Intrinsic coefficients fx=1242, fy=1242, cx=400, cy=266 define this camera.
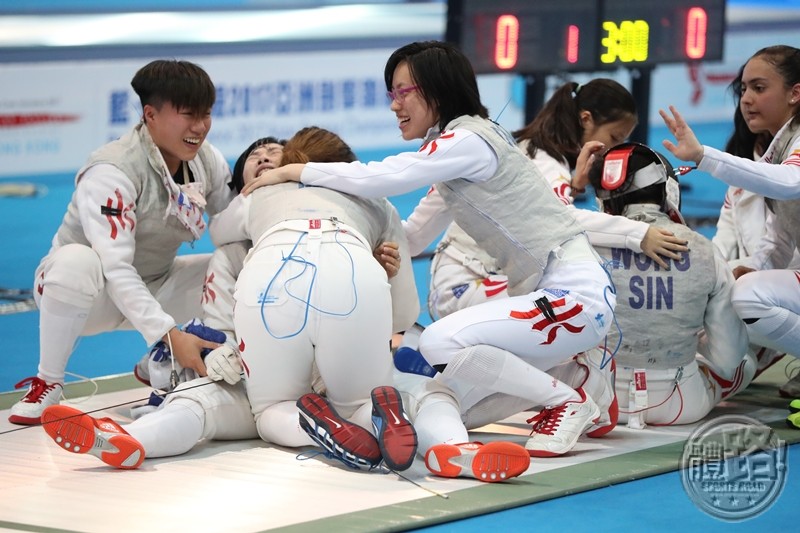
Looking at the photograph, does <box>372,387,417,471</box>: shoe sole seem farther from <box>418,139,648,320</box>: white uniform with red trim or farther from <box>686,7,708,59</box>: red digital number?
<box>686,7,708,59</box>: red digital number

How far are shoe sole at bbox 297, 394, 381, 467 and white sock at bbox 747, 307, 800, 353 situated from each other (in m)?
1.48

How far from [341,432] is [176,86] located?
1.46 m

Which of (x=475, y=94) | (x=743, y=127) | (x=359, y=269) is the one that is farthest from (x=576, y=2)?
(x=359, y=269)

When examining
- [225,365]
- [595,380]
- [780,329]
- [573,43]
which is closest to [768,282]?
[780,329]

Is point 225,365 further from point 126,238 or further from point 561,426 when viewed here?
point 561,426

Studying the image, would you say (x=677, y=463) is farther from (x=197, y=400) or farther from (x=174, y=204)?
(x=174, y=204)

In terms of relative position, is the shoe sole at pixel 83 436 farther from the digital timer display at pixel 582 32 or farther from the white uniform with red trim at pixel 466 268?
the digital timer display at pixel 582 32

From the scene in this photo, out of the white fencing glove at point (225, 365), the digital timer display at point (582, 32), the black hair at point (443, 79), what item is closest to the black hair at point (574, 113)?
the black hair at point (443, 79)

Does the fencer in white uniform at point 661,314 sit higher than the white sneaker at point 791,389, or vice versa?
the fencer in white uniform at point 661,314

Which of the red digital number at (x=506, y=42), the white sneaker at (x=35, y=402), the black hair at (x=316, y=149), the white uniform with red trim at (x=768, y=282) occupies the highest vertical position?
the red digital number at (x=506, y=42)

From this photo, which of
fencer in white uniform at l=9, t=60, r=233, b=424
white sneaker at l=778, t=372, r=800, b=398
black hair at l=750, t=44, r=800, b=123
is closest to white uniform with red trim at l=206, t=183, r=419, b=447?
fencer in white uniform at l=9, t=60, r=233, b=424

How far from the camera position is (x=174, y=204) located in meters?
4.35

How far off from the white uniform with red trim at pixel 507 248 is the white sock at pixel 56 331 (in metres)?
0.98

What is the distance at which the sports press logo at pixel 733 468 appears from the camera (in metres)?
3.38
